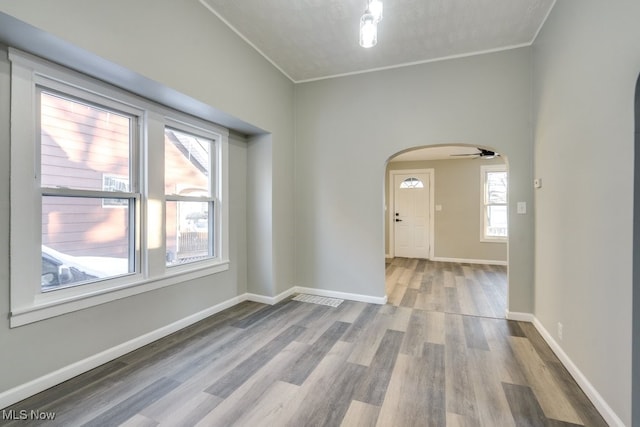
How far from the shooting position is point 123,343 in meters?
2.38

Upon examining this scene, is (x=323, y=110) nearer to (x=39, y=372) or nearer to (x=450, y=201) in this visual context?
(x=39, y=372)

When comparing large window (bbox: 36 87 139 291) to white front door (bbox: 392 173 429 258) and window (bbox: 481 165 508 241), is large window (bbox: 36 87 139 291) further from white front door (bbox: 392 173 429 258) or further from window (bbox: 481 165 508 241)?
window (bbox: 481 165 508 241)

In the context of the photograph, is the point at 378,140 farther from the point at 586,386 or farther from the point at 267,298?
the point at 586,386

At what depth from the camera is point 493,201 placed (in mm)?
6648

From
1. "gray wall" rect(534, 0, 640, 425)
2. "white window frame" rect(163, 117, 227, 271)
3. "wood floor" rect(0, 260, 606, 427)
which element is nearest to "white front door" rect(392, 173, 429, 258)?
"wood floor" rect(0, 260, 606, 427)

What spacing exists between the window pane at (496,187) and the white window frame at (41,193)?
632cm

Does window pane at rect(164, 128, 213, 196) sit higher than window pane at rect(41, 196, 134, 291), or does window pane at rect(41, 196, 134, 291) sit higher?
window pane at rect(164, 128, 213, 196)

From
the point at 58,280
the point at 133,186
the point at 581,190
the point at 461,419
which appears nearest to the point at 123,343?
the point at 58,280

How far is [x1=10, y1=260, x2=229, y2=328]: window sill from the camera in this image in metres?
1.83

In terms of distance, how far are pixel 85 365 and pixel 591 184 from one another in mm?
3741

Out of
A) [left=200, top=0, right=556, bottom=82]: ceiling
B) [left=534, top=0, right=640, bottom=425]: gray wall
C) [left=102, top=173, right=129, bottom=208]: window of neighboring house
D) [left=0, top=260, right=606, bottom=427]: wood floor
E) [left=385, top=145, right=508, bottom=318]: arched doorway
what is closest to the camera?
[left=534, top=0, right=640, bottom=425]: gray wall

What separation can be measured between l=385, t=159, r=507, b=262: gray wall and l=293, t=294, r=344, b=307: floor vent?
4.22 m

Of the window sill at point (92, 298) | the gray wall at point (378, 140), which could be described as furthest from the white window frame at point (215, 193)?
the gray wall at point (378, 140)

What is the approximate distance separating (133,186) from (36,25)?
1.25 meters
